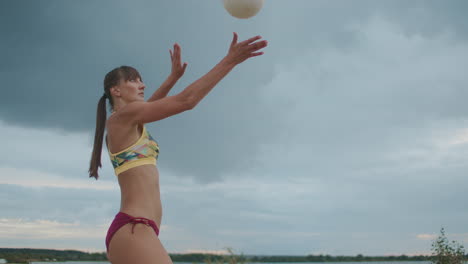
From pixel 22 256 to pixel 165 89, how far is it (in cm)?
1294

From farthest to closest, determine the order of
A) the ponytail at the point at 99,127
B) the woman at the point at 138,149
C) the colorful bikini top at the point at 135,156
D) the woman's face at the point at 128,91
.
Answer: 1. the ponytail at the point at 99,127
2. the woman's face at the point at 128,91
3. the colorful bikini top at the point at 135,156
4. the woman at the point at 138,149

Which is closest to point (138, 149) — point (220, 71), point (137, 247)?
point (137, 247)

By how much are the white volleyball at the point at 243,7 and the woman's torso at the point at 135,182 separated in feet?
5.00

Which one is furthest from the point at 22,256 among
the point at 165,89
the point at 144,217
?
the point at 144,217

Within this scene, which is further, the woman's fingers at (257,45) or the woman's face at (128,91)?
the woman's face at (128,91)

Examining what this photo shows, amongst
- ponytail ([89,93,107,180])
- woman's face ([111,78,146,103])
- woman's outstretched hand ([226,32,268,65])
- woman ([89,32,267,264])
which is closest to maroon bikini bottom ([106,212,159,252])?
woman ([89,32,267,264])

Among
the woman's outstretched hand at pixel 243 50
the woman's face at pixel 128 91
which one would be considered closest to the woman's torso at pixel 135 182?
the woman's face at pixel 128 91

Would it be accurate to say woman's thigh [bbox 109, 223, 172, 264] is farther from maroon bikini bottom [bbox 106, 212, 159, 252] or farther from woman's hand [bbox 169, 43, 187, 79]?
woman's hand [bbox 169, 43, 187, 79]

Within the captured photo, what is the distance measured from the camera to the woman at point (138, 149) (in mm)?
3834

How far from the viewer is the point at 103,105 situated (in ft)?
15.8

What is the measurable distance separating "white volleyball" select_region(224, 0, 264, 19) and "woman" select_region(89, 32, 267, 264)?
953mm

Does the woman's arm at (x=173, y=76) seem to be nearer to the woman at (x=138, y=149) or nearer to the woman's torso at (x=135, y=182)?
the woman at (x=138, y=149)

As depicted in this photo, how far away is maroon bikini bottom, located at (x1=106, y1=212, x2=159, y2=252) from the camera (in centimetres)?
390

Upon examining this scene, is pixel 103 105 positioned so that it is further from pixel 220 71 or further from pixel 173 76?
pixel 220 71
